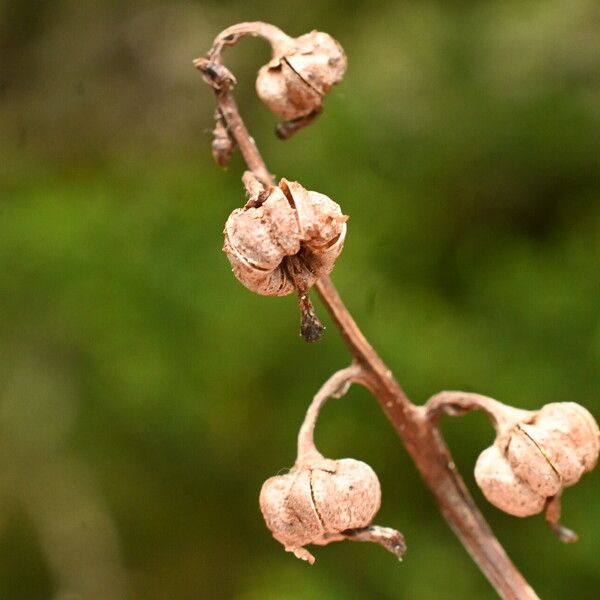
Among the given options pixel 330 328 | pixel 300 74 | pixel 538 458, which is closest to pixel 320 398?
pixel 538 458

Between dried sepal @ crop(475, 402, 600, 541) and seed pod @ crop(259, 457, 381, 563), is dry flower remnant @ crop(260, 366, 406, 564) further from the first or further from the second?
dried sepal @ crop(475, 402, 600, 541)

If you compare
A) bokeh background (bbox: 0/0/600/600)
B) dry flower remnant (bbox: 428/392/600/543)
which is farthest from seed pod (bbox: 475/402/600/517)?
bokeh background (bbox: 0/0/600/600)

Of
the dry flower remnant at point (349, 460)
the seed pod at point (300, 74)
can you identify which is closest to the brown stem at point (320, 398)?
the dry flower remnant at point (349, 460)

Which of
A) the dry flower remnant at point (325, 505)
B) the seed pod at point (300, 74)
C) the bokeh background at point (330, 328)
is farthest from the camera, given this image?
the bokeh background at point (330, 328)

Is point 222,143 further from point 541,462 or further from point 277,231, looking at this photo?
point 541,462

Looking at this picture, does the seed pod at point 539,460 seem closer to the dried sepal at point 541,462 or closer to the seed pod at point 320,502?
the dried sepal at point 541,462
